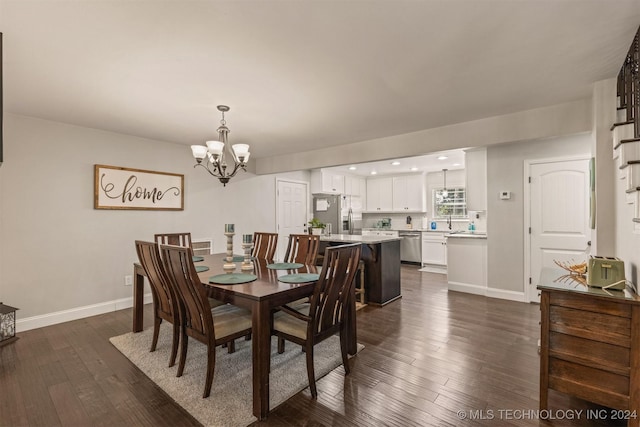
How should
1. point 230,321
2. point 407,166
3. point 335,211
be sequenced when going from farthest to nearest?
1. point 335,211
2. point 407,166
3. point 230,321

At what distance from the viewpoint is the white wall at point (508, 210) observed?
13.6 ft

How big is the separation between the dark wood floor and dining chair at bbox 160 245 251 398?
394mm

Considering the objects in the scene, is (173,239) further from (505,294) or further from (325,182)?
(505,294)

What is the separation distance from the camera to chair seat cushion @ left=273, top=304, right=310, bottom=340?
81.0 inches

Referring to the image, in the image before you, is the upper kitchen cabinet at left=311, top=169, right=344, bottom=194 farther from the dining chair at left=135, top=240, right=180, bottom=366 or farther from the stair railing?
the stair railing

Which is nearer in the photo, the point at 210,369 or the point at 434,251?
the point at 210,369

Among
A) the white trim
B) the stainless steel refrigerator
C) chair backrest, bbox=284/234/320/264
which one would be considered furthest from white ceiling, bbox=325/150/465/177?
chair backrest, bbox=284/234/320/264

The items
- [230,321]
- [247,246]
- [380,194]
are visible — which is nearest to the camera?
[230,321]

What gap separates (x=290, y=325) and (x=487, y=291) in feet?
11.8

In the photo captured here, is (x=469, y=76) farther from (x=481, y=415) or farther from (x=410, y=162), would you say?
(x=410, y=162)

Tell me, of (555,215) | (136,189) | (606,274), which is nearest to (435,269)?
(555,215)

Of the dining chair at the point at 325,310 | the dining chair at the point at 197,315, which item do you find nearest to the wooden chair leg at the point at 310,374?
the dining chair at the point at 325,310

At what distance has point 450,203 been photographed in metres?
7.17

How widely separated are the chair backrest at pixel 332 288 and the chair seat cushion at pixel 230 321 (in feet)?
1.83
